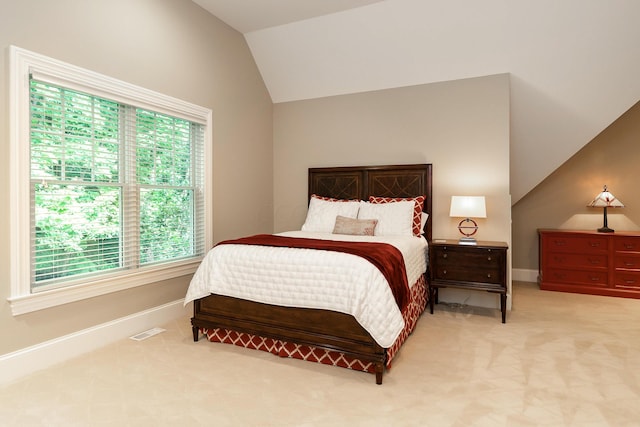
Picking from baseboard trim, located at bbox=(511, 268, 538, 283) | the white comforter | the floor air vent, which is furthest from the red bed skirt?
baseboard trim, located at bbox=(511, 268, 538, 283)

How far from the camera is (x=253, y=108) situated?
178 inches

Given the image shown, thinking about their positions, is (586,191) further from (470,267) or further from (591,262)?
(470,267)

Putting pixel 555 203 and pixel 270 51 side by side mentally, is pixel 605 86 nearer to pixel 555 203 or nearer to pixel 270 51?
pixel 555 203

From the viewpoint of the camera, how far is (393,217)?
3.80m

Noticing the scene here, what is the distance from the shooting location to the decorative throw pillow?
369 cm

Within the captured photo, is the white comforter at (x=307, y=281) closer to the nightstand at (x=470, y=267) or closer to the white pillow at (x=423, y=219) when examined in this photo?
the nightstand at (x=470, y=267)

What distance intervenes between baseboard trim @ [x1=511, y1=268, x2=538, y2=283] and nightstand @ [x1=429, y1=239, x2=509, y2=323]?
1.89m

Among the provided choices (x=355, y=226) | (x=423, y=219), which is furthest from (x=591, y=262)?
(x=355, y=226)

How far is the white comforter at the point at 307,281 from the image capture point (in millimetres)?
2289

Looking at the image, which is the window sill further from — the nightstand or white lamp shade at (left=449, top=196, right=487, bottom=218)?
white lamp shade at (left=449, top=196, right=487, bottom=218)

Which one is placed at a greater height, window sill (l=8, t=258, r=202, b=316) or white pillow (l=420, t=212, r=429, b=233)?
white pillow (l=420, t=212, r=429, b=233)

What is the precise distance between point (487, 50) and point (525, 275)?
9.98 ft

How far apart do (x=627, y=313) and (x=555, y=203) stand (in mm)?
1737

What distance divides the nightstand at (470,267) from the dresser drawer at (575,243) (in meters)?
1.44
